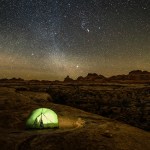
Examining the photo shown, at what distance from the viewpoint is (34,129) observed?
15.4m

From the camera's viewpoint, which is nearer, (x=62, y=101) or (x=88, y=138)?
(x=88, y=138)

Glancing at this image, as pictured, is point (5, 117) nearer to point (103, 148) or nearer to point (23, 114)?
point (23, 114)

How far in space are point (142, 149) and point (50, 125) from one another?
6301 millimetres

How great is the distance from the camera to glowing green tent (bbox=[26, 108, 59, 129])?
1568cm

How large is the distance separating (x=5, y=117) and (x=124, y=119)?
10111mm

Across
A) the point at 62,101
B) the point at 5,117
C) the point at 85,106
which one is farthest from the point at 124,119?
the point at 62,101

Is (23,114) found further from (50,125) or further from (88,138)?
(88,138)

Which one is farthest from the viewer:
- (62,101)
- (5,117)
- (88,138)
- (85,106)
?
(62,101)

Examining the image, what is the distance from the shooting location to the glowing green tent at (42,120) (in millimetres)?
15680

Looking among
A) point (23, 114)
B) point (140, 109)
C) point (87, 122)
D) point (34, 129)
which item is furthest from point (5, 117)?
point (140, 109)

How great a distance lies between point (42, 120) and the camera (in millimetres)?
15977

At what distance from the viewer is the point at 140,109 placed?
25969 mm

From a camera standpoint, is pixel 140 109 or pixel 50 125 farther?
pixel 140 109

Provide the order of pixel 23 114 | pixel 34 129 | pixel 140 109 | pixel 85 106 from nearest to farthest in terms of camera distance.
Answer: pixel 34 129, pixel 23 114, pixel 140 109, pixel 85 106
